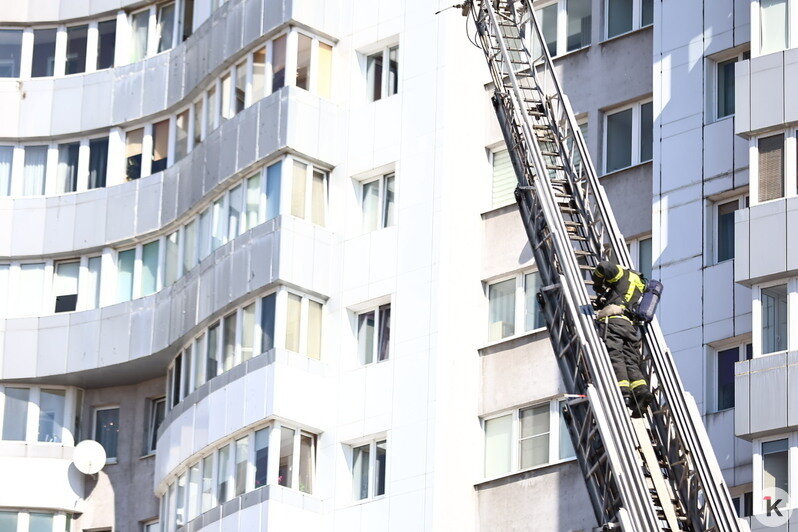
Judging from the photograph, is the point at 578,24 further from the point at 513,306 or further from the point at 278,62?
the point at 278,62

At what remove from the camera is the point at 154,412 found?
56.2m

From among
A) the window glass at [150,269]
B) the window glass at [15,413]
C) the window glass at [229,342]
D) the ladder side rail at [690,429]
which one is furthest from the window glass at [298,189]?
the ladder side rail at [690,429]

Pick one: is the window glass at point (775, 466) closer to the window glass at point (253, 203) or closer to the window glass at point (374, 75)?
the window glass at point (253, 203)

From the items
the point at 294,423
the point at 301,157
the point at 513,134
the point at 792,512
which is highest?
the point at 301,157

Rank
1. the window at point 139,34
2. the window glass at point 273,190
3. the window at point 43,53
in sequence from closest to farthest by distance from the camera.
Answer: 1. the window glass at point 273,190
2. the window at point 139,34
3. the window at point 43,53

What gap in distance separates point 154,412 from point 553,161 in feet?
62.0

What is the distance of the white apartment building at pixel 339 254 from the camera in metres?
43.0

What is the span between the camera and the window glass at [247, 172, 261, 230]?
5104 centimetres

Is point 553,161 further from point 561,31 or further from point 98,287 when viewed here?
point 98,287

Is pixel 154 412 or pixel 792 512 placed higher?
pixel 154 412

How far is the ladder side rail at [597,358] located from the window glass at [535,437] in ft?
29.2

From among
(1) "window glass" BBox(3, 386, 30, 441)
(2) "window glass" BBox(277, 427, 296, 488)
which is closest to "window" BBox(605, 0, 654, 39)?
(2) "window glass" BBox(277, 427, 296, 488)

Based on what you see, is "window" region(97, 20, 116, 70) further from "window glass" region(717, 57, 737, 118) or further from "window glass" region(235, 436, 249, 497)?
"window glass" region(717, 57, 737, 118)

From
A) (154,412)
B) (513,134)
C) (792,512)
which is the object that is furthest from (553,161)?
(154,412)
